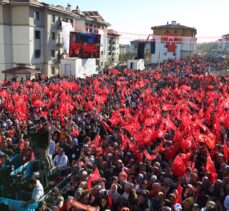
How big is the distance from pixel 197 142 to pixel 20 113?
7274mm

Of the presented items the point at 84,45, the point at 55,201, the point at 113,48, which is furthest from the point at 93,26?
the point at 55,201

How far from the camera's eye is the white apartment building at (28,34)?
3506 centimetres

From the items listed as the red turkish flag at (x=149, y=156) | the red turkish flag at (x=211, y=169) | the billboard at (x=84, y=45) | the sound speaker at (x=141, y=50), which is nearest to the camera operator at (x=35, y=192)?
the red turkish flag at (x=149, y=156)

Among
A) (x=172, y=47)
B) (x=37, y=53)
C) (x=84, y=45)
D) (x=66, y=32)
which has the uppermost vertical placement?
(x=66, y=32)

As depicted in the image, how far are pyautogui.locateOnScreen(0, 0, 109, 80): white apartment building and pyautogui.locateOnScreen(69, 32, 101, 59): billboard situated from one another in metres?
2.53

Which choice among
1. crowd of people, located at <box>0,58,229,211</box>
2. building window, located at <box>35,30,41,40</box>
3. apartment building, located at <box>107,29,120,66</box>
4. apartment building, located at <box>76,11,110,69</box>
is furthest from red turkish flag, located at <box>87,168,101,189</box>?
apartment building, located at <box>107,29,120,66</box>

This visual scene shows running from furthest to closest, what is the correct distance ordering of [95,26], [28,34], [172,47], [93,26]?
1. [172,47]
2. [95,26]
3. [93,26]
4. [28,34]

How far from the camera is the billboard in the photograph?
37.0 m

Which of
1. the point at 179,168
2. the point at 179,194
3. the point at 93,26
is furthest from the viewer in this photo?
the point at 93,26

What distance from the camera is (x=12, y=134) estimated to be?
478 inches

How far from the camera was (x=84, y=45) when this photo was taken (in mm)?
37719

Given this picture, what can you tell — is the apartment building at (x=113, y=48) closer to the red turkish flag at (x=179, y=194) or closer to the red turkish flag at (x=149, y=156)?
the red turkish flag at (x=149, y=156)

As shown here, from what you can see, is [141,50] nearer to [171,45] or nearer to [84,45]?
[84,45]

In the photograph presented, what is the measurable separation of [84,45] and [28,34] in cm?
583
